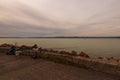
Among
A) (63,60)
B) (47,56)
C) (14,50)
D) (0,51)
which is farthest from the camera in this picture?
(0,51)

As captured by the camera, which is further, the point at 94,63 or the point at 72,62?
the point at 72,62

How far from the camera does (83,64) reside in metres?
6.15

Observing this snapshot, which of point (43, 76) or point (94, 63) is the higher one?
point (94, 63)

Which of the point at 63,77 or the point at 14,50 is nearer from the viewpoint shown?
the point at 63,77

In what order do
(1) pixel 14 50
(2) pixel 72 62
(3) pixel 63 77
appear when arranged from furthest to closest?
(1) pixel 14 50
(2) pixel 72 62
(3) pixel 63 77

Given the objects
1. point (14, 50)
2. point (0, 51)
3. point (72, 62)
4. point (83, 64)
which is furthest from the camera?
point (0, 51)

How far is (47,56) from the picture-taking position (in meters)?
8.07

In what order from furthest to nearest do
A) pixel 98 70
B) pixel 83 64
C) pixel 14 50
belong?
1. pixel 14 50
2. pixel 83 64
3. pixel 98 70

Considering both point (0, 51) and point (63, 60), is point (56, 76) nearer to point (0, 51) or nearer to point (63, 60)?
A: point (63, 60)

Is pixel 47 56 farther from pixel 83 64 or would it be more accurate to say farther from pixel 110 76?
pixel 110 76

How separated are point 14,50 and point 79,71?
21.3 ft

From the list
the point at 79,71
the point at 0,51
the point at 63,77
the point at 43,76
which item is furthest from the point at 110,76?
the point at 0,51

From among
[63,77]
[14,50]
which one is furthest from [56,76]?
[14,50]

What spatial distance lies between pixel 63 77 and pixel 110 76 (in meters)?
1.83
